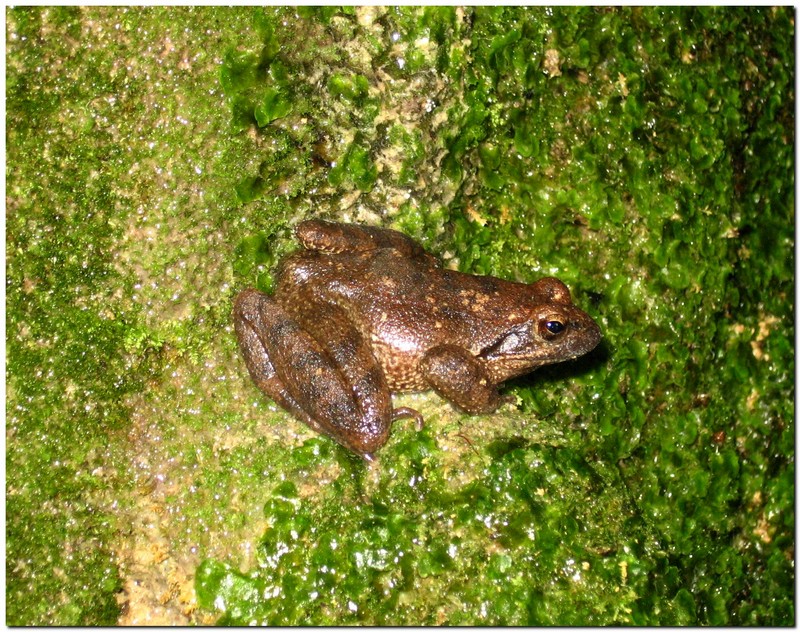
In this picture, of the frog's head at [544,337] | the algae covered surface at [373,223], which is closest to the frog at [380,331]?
the frog's head at [544,337]

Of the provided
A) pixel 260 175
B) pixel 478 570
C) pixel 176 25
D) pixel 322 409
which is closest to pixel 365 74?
pixel 260 175

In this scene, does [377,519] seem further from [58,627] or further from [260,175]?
[260,175]

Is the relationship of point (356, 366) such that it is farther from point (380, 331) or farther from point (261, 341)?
point (261, 341)

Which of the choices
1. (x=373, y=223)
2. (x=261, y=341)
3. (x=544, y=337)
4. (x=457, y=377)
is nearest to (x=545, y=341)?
(x=544, y=337)

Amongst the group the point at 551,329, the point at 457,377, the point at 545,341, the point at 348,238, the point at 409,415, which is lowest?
the point at 409,415

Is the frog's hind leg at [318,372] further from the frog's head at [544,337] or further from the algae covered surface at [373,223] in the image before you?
the frog's head at [544,337]

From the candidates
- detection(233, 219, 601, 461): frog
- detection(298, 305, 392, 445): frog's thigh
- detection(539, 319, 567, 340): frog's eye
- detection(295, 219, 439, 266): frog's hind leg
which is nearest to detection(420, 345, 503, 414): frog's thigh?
detection(233, 219, 601, 461): frog
